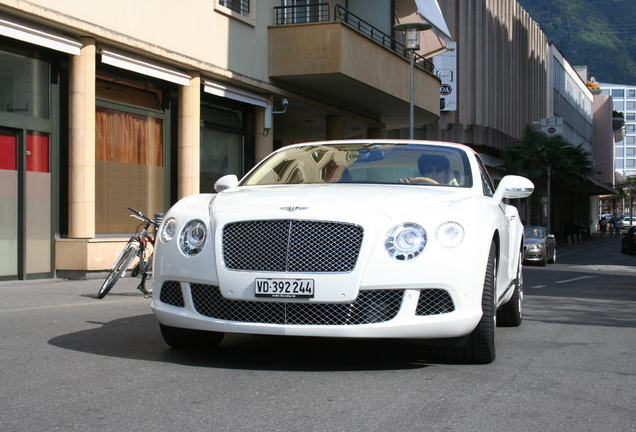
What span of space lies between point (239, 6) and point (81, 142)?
6701 millimetres

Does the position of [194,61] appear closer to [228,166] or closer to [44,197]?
[228,166]

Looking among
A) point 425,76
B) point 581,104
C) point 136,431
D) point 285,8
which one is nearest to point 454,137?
point 425,76

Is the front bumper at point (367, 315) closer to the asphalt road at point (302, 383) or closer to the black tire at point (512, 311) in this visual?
the asphalt road at point (302, 383)

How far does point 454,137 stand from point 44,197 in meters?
39.2

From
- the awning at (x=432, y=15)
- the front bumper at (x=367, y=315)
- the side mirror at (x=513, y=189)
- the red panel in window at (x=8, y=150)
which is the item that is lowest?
the front bumper at (x=367, y=315)

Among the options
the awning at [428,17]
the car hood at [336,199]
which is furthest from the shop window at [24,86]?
the awning at [428,17]

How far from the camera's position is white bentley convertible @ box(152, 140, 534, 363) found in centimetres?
517

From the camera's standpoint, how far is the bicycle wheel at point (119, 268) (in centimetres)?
1064

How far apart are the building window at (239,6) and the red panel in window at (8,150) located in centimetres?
719

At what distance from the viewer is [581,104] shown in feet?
348

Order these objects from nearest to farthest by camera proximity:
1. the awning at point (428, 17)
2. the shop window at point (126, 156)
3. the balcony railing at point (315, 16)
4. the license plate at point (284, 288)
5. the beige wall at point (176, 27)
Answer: the license plate at point (284, 288) → the beige wall at point (176, 27) → the shop window at point (126, 156) → the balcony railing at point (315, 16) → the awning at point (428, 17)

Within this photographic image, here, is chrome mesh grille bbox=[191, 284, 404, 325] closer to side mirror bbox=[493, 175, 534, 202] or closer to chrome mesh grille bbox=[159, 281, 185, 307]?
chrome mesh grille bbox=[159, 281, 185, 307]

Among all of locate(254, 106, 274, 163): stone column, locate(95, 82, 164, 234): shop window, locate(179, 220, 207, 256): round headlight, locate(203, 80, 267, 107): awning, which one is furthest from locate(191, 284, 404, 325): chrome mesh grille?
locate(254, 106, 274, 163): stone column

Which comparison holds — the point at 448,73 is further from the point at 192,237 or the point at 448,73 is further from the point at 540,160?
the point at 192,237
